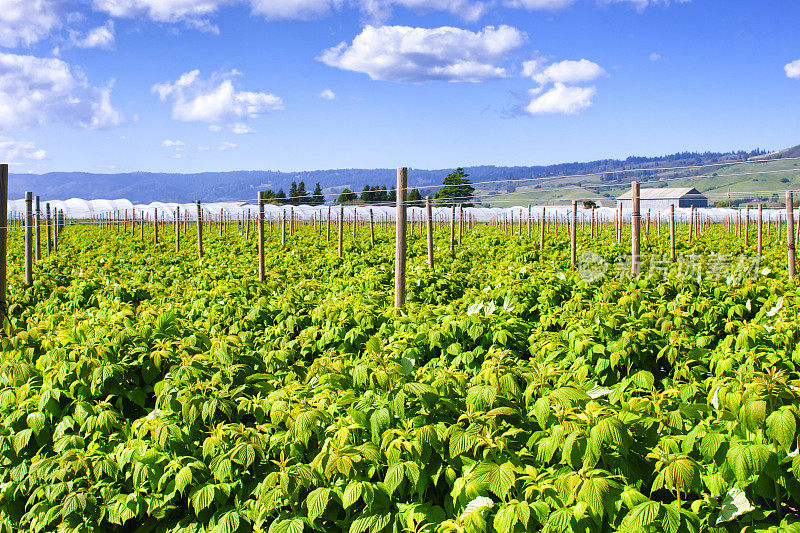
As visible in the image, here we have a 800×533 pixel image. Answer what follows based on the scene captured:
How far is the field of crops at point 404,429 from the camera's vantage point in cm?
294

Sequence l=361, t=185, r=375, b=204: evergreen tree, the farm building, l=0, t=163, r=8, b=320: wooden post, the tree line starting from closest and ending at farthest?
l=0, t=163, r=8, b=320: wooden post < l=361, t=185, r=375, b=204: evergreen tree < the tree line < the farm building

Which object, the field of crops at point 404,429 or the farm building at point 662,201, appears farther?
the farm building at point 662,201

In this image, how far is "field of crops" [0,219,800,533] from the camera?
2943 mm

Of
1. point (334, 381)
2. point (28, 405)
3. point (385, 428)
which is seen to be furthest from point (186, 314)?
point (385, 428)

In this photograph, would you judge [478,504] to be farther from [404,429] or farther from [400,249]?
[400,249]

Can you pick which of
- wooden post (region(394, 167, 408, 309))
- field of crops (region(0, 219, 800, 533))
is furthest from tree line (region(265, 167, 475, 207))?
field of crops (region(0, 219, 800, 533))

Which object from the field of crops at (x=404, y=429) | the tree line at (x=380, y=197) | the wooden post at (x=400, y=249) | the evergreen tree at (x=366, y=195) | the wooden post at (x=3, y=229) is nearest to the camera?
the field of crops at (x=404, y=429)

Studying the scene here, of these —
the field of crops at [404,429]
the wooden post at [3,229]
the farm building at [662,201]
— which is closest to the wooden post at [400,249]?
the field of crops at [404,429]

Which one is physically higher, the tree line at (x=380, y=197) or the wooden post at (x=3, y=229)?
the tree line at (x=380, y=197)

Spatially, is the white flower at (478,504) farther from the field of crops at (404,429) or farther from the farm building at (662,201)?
the farm building at (662,201)

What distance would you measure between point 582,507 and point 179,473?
2207 millimetres

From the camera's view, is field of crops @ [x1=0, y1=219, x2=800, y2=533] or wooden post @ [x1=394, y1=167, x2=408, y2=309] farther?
wooden post @ [x1=394, y1=167, x2=408, y2=309]

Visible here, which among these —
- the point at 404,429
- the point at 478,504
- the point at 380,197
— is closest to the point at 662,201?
the point at 380,197

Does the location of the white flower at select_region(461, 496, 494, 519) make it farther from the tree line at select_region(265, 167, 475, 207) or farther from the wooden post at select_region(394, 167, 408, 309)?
the tree line at select_region(265, 167, 475, 207)
